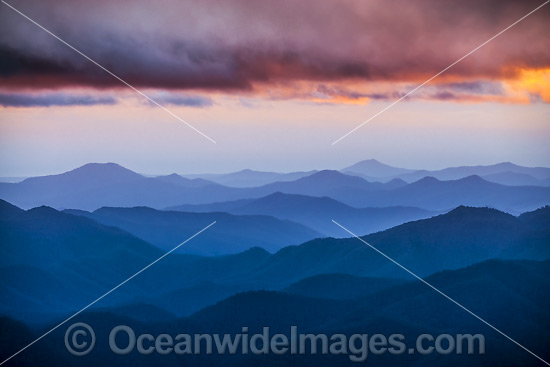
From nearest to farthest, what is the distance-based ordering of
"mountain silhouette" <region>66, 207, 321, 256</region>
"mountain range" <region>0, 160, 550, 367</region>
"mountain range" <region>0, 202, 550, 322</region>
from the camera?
"mountain range" <region>0, 160, 550, 367</region>, "mountain range" <region>0, 202, 550, 322</region>, "mountain silhouette" <region>66, 207, 321, 256</region>

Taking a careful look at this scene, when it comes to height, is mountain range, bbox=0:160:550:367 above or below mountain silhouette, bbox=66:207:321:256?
below

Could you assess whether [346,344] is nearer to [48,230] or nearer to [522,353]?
[522,353]

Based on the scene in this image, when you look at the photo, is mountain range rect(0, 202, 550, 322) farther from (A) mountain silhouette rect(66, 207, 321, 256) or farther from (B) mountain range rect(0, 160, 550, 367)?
(A) mountain silhouette rect(66, 207, 321, 256)

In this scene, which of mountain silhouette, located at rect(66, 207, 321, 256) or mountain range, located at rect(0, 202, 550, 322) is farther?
mountain silhouette, located at rect(66, 207, 321, 256)

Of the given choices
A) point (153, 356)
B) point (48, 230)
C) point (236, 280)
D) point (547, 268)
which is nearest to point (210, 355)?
point (153, 356)

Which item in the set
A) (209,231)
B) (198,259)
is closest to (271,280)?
(198,259)

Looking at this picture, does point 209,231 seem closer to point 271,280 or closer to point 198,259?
point 198,259

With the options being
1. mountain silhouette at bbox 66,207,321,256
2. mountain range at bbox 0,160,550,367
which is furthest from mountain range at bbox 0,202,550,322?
mountain silhouette at bbox 66,207,321,256

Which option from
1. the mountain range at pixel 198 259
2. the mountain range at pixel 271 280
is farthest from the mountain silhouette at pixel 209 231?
the mountain range at pixel 198 259

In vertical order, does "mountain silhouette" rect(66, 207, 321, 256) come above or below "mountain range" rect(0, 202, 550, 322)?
above

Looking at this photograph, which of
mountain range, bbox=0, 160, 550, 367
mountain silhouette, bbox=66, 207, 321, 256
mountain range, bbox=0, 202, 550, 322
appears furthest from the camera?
mountain silhouette, bbox=66, 207, 321, 256

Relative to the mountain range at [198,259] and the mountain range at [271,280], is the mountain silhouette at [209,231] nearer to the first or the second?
the mountain range at [271,280]
